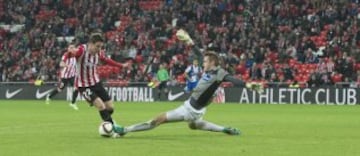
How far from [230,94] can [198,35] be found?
5.88m

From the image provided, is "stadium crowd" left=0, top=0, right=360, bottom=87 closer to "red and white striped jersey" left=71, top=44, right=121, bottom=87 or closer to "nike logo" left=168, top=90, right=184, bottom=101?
"nike logo" left=168, top=90, right=184, bottom=101

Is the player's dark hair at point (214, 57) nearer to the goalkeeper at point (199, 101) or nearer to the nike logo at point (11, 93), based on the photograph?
the goalkeeper at point (199, 101)

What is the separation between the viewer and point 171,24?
4841 centimetres

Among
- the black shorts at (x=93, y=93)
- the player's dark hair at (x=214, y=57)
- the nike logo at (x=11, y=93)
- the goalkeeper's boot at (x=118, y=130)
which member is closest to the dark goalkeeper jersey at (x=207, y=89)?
the player's dark hair at (x=214, y=57)

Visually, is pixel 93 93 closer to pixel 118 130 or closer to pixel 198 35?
pixel 118 130

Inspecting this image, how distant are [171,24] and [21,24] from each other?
1117cm

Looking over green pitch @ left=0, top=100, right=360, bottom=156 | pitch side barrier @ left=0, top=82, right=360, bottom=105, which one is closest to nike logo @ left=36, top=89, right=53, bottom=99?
pitch side barrier @ left=0, top=82, right=360, bottom=105

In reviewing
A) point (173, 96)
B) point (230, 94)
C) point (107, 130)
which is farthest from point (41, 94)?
point (107, 130)

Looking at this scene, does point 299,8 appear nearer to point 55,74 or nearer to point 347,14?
point 347,14

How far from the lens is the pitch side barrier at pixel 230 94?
37.8 metres

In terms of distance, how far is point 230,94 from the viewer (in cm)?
4062

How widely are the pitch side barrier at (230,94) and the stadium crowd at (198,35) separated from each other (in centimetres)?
→ 76

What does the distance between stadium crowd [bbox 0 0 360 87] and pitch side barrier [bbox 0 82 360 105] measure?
76cm

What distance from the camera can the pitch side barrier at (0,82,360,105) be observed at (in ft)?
124
